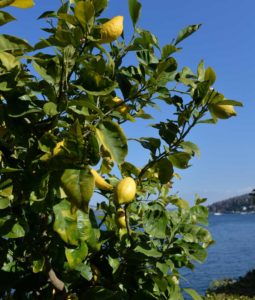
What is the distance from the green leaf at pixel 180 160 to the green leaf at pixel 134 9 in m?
0.46

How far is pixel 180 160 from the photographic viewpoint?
1655mm

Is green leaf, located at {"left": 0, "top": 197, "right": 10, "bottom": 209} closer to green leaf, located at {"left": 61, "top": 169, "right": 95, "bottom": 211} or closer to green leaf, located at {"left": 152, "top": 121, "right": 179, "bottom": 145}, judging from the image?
green leaf, located at {"left": 61, "top": 169, "right": 95, "bottom": 211}

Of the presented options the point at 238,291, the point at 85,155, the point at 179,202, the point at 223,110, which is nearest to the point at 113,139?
the point at 85,155

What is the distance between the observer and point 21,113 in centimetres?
136

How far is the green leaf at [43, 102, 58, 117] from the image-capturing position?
128 cm

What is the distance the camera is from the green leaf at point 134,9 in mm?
1542

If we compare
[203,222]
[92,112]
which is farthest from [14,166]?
[203,222]

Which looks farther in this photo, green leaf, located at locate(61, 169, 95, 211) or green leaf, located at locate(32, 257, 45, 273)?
green leaf, located at locate(32, 257, 45, 273)

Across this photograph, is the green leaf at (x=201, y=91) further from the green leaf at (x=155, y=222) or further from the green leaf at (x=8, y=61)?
the green leaf at (x=8, y=61)

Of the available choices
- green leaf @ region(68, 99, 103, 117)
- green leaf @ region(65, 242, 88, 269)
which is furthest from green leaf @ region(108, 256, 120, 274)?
green leaf @ region(68, 99, 103, 117)

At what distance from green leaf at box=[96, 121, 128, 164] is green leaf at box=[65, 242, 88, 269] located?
1.67 feet

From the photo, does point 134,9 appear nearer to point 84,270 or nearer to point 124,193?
point 124,193

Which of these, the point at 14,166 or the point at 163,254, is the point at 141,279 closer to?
the point at 163,254

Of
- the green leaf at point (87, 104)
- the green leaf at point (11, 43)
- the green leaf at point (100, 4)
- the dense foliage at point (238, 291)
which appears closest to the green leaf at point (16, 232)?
the green leaf at point (87, 104)
